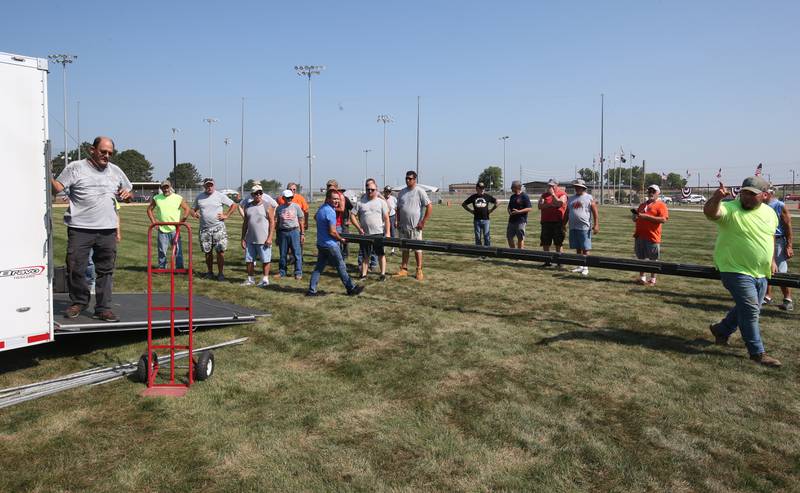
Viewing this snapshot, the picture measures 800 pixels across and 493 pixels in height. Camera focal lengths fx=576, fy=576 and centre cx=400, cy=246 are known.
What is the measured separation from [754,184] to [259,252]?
24.7ft

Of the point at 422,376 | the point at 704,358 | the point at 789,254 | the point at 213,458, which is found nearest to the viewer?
the point at 213,458

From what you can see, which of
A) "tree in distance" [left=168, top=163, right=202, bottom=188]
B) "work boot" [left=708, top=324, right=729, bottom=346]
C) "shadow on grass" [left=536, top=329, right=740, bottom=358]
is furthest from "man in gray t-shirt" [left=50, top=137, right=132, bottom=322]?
"tree in distance" [left=168, top=163, right=202, bottom=188]

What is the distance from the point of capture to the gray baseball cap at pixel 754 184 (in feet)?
18.4

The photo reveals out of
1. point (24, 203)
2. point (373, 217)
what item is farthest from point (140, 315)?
point (373, 217)

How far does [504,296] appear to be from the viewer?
9.02 m

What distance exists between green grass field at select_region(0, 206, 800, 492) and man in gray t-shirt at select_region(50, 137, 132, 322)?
2.10 ft

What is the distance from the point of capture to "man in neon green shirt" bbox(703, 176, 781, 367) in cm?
561

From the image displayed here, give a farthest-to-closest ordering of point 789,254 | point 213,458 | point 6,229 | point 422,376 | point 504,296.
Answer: point 504,296, point 789,254, point 422,376, point 6,229, point 213,458

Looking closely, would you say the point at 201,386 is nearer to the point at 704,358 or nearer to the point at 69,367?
the point at 69,367

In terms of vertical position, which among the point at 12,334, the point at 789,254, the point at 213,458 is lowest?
the point at 213,458

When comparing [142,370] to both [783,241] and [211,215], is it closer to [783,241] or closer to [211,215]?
[211,215]

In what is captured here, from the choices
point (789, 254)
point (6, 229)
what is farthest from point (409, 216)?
point (6, 229)

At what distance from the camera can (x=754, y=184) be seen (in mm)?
5652

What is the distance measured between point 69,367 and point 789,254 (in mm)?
9240
